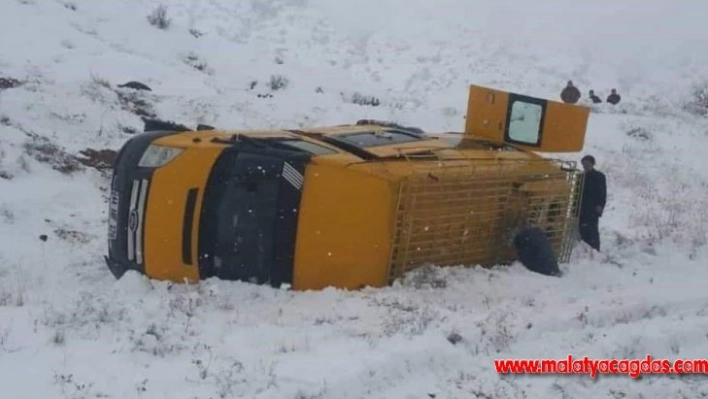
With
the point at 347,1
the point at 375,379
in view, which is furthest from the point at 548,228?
the point at 347,1

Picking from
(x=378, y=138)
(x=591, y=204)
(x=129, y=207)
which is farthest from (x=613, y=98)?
(x=129, y=207)

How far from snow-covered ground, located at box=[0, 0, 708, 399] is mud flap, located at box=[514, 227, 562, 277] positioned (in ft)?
0.40

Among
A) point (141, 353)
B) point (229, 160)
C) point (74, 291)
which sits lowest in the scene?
point (74, 291)

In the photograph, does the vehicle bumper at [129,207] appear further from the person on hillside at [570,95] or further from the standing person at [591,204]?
the person on hillside at [570,95]

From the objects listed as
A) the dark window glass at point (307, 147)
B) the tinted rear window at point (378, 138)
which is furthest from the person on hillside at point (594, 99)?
the dark window glass at point (307, 147)

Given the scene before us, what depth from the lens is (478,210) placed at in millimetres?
7340

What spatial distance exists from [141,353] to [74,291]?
231 cm

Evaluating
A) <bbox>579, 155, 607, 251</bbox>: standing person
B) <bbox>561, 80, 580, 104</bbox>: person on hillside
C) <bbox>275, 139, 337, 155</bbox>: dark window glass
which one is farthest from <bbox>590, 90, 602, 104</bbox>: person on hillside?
<bbox>275, 139, 337, 155</bbox>: dark window glass

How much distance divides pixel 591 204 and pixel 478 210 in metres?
2.44

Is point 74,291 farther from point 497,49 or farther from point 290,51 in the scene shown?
point 497,49

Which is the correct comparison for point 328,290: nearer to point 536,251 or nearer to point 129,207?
point 129,207

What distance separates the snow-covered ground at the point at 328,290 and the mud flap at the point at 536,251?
0.12 metres

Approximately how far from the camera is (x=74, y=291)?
7051 mm

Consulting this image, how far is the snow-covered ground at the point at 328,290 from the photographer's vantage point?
15.9ft
